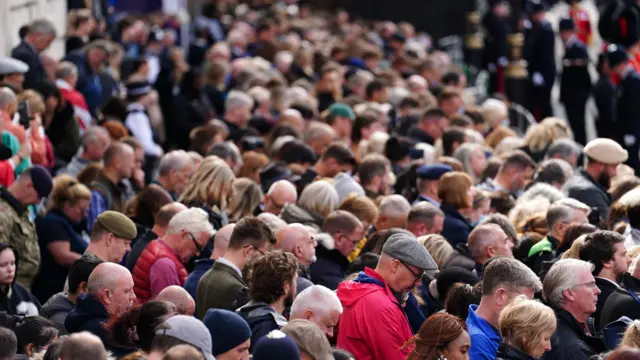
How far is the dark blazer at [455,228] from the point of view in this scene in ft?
39.7

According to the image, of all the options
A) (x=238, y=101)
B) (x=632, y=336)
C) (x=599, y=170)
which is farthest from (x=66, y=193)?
(x=238, y=101)

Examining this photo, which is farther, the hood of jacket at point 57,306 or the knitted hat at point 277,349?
the hood of jacket at point 57,306

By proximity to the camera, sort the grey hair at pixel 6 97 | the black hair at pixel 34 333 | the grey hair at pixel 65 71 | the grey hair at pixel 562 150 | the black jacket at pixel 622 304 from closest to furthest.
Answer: the black hair at pixel 34 333 → the black jacket at pixel 622 304 → the grey hair at pixel 6 97 → the grey hair at pixel 562 150 → the grey hair at pixel 65 71

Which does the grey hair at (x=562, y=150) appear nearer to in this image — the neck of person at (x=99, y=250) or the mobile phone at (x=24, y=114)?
the mobile phone at (x=24, y=114)

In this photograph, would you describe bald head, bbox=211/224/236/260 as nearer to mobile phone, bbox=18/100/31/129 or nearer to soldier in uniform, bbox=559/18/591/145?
mobile phone, bbox=18/100/31/129

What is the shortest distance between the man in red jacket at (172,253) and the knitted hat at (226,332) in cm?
272

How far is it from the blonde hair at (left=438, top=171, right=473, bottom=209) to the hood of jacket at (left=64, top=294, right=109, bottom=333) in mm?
4279

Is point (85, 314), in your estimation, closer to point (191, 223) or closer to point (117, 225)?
point (117, 225)

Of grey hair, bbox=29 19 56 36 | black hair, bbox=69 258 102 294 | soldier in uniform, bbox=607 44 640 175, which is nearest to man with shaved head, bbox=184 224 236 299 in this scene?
black hair, bbox=69 258 102 294

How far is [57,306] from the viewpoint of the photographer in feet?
31.6

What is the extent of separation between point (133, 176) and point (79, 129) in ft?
5.93

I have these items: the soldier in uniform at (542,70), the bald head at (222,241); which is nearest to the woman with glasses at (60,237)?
the bald head at (222,241)

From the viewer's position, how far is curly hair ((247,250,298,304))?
8727 millimetres

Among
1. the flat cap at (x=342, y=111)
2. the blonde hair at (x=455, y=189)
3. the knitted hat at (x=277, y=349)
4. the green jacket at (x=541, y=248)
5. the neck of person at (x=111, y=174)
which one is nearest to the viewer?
the knitted hat at (x=277, y=349)
